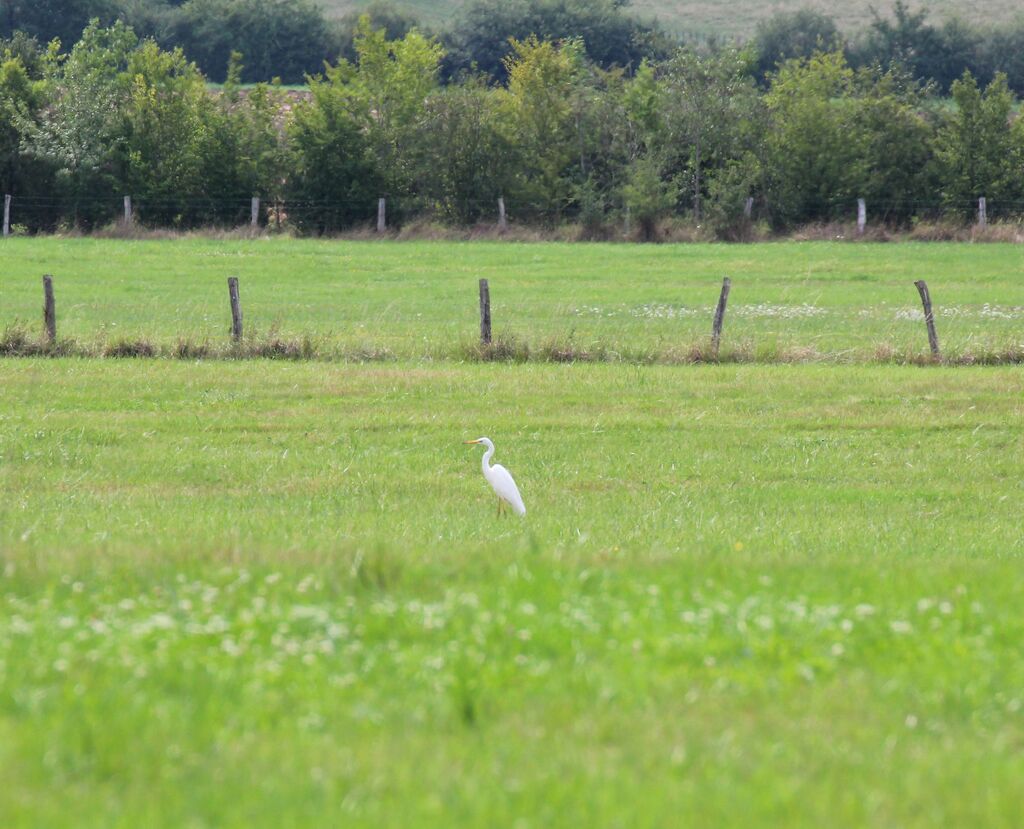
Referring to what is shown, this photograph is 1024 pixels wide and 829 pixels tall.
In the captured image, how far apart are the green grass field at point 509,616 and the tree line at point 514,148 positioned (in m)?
44.2

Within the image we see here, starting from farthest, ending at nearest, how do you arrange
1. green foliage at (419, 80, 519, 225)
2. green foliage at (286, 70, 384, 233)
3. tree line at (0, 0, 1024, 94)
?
tree line at (0, 0, 1024, 94), green foliage at (419, 80, 519, 225), green foliage at (286, 70, 384, 233)

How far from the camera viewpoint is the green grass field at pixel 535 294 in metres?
29.2

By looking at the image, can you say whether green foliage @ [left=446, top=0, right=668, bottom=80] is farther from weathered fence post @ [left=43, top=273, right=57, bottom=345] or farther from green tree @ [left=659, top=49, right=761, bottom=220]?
weathered fence post @ [left=43, top=273, right=57, bottom=345]

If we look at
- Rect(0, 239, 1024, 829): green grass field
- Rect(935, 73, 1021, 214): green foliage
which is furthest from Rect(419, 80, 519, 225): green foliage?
Rect(0, 239, 1024, 829): green grass field

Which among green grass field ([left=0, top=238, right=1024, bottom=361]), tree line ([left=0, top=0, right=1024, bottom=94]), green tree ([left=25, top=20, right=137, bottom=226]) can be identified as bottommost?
green grass field ([left=0, top=238, right=1024, bottom=361])

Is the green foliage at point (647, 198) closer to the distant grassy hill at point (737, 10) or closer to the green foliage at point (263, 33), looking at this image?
the green foliage at point (263, 33)

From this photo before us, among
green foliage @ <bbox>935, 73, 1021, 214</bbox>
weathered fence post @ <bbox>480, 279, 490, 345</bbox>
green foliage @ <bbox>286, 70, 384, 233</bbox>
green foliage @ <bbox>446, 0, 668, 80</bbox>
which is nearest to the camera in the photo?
weathered fence post @ <bbox>480, 279, 490, 345</bbox>

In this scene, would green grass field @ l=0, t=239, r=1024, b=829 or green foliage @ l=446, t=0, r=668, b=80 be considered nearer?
green grass field @ l=0, t=239, r=1024, b=829

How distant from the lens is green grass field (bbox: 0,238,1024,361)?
2917 cm

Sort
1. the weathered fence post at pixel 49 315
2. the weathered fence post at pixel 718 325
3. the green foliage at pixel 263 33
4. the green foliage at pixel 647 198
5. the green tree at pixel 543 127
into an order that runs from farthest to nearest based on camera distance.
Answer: the green foliage at pixel 263 33 → the green tree at pixel 543 127 → the green foliage at pixel 647 198 → the weathered fence post at pixel 718 325 → the weathered fence post at pixel 49 315

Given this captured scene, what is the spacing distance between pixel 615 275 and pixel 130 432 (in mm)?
30655

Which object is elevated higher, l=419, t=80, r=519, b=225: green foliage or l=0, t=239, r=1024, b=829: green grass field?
l=419, t=80, r=519, b=225: green foliage

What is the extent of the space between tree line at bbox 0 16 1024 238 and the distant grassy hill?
312 ft

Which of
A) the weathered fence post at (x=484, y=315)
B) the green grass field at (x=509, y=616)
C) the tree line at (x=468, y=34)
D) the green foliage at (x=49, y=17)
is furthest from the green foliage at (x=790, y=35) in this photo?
the green grass field at (x=509, y=616)
